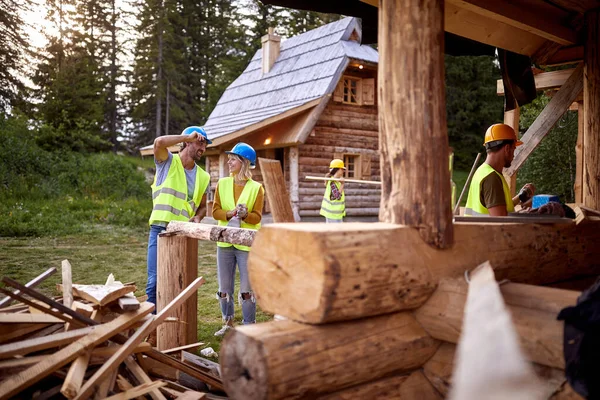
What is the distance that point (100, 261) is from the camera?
33.3ft

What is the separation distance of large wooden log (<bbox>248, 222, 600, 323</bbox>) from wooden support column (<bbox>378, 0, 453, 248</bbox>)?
5.8 inches

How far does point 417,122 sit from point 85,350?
2238 millimetres

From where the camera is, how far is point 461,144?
1243 inches

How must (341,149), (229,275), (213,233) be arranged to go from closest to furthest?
(213,233)
(229,275)
(341,149)

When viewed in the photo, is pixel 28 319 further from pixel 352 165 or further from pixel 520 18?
pixel 352 165

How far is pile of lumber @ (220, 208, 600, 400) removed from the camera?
2.17 m

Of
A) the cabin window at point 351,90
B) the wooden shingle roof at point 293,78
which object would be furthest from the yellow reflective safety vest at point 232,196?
the cabin window at point 351,90

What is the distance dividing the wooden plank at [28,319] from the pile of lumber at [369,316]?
4.55 ft

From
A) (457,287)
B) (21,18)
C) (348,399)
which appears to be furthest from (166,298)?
(21,18)

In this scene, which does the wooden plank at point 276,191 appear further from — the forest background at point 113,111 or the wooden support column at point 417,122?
the forest background at point 113,111

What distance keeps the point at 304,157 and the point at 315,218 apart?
230 cm

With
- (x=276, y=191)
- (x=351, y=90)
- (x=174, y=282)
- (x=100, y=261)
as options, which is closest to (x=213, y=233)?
(x=174, y=282)

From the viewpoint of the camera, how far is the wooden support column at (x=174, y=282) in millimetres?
4348

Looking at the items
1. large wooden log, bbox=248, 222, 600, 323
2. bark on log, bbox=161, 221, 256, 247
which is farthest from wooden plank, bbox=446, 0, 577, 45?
bark on log, bbox=161, 221, 256, 247
